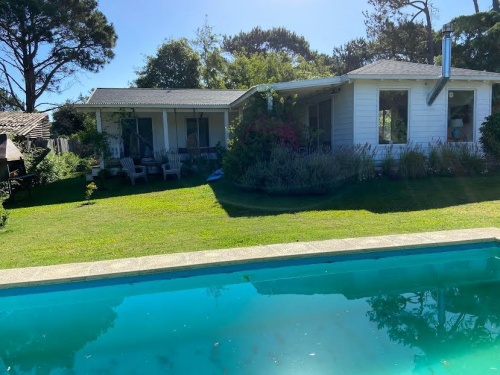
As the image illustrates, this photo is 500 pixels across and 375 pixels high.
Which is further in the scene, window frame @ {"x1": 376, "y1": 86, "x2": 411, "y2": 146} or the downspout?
window frame @ {"x1": 376, "y1": 86, "x2": 411, "y2": 146}

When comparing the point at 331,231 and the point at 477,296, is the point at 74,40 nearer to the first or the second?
the point at 331,231

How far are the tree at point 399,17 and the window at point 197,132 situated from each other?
17024 millimetres

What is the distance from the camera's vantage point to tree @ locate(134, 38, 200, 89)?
31.0 metres

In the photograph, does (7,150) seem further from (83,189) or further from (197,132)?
(197,132)

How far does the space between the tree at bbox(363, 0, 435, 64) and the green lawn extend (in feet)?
62.8

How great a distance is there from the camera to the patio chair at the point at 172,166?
14.0 metres

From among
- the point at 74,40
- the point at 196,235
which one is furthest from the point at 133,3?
the point at 196,235

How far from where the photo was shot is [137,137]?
16672 mm

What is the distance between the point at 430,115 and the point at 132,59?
28.4 m

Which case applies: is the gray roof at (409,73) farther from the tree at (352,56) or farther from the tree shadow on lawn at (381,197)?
the tree at (352,56)

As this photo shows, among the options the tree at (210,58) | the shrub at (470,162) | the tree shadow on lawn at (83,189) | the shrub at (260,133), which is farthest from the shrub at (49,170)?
the tree at (210,58)

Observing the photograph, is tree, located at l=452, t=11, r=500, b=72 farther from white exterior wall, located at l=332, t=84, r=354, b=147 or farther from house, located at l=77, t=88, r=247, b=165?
house, located at l=77, t=88, r=247, b=165

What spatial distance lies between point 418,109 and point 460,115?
1.60m

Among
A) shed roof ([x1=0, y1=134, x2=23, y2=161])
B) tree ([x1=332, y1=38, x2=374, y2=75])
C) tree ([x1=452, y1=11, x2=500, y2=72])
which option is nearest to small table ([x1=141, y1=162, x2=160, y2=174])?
shed roof ([x1=0, y1=134, x2=23, y2=161])
